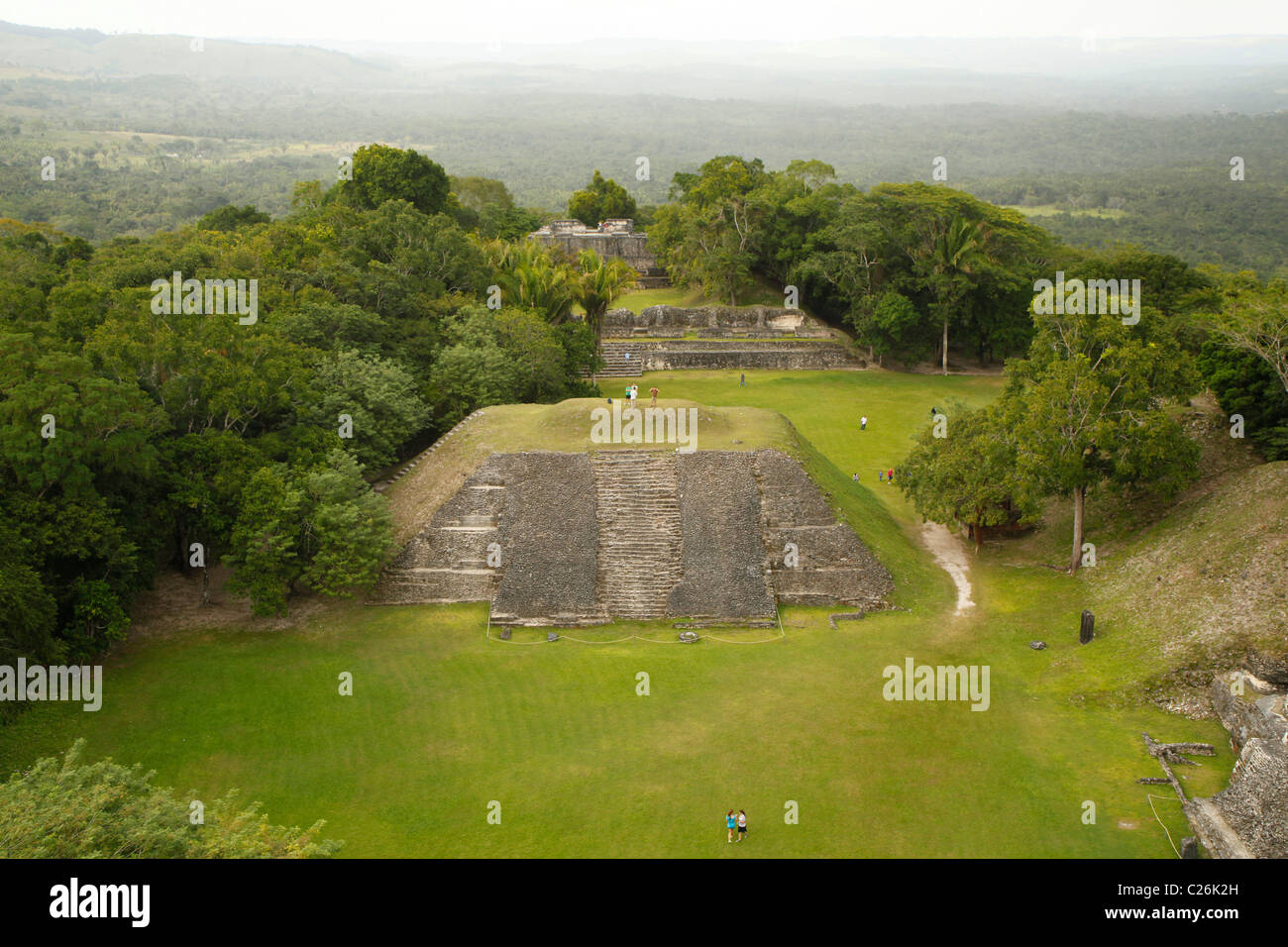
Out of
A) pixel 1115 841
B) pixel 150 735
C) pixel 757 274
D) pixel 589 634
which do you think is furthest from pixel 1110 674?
pixel 757 274

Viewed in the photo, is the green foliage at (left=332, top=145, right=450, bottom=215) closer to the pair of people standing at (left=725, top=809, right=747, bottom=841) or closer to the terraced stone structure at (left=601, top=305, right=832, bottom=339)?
the terraced stone structure at (left=601, top=305, right=832, bottom=339)

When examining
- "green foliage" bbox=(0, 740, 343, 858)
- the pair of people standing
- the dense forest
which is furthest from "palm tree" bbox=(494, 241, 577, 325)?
the dense forest

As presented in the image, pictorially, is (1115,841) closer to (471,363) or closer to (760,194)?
(471,363)

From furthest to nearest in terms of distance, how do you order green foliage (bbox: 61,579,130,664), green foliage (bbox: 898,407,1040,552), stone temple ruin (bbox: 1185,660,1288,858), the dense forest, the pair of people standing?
the dense forest → green foliage (bbox: 898,407,1040,552) → green foliage (bbox: 61,579,130,664) → the pair of people standing → stone temple ruin (bbox: 1185,660,1288,858)

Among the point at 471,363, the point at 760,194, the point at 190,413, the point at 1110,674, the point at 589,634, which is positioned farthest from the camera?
the point at 760,194

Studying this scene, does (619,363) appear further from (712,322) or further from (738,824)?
(738,824)
